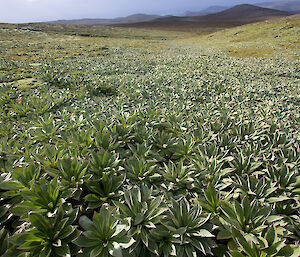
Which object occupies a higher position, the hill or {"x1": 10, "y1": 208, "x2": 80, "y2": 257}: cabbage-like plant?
the hill

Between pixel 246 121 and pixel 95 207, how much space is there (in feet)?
15.6

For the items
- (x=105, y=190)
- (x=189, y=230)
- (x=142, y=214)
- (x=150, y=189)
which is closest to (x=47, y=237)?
(x=105, y=190)

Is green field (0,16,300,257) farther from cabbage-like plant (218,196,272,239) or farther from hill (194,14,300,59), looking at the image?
hill (194,14,300,59)

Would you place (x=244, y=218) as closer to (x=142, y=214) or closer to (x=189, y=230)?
(x=189, y=230)

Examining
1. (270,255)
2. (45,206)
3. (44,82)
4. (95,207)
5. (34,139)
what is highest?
(44,82)

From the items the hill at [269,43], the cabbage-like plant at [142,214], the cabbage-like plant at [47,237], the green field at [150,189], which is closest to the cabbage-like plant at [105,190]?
the green field at [150,189]

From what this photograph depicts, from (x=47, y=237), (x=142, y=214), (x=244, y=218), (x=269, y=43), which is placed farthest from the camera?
(x=269, y=43)

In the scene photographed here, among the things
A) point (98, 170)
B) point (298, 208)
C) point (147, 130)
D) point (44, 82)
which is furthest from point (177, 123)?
point (44, 82)

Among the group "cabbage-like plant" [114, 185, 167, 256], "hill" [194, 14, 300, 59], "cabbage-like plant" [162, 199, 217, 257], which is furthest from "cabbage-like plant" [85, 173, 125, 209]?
"hill" [194, 14, 300, 59]

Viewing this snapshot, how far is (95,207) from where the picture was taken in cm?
254

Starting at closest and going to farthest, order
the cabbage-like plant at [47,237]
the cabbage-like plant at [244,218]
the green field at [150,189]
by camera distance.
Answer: the cabbage-like plant at [47,237] < the green field at [150,189] < the cabbage-like plant at [244,218]

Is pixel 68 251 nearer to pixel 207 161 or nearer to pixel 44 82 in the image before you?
pixel 207 161

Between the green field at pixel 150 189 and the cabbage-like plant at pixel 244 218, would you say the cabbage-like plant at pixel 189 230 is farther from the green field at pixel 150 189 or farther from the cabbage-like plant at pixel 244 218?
the cabbage-like plant at pixel 244 218

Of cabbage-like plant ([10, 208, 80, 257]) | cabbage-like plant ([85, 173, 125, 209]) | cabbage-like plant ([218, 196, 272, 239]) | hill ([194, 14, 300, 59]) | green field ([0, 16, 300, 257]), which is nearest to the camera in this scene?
cabbage-like plant ([10, 208, 80, 257])
